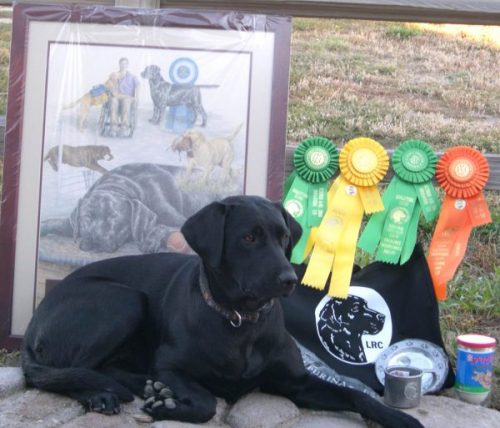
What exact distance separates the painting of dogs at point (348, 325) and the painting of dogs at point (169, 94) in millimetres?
1043

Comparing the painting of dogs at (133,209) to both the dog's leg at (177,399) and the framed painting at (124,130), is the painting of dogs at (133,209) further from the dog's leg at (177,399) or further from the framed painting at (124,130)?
the dog's leg at (177,399)

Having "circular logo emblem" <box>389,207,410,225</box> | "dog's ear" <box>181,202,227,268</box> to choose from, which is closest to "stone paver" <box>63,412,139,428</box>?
"dog's ear" <box>181,202,227,268</box>

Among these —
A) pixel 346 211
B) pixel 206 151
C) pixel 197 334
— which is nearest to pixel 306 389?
pixel 197 334

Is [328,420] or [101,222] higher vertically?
[101,222]

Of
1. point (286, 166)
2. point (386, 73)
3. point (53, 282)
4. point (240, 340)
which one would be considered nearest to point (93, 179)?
point (53, 282)

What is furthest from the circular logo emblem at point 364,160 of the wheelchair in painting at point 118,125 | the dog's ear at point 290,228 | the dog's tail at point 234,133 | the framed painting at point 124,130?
the wheelchair in painting at point 118,125

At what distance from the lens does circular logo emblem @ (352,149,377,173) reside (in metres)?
3.89

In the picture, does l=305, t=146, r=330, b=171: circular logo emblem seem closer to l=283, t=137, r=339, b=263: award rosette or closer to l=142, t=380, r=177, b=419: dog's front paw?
l=283, t=137, r=339, b=263: award rosette

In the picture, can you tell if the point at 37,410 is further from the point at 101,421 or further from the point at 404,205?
the point at 404,205

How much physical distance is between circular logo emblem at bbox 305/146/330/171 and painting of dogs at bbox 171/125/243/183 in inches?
13.7

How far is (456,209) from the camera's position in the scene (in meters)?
3.88

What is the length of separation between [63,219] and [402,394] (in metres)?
1.71

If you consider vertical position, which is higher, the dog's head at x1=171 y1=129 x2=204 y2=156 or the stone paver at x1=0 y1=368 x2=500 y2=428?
the dog's head at x1=171 y1=129 x2=204 y2=156

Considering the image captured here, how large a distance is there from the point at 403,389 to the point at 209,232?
100cm
